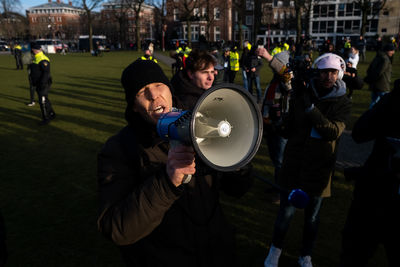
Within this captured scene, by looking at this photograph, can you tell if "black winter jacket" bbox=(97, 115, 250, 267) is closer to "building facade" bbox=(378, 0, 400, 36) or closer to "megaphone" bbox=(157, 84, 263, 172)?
"megaphone" bbox=(157, 84, 263, 172)

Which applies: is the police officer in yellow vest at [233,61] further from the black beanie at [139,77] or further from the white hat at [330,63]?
the black beanie at [139,77]

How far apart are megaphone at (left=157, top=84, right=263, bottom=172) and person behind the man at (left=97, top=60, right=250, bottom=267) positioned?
102mm

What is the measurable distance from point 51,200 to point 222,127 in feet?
12.6

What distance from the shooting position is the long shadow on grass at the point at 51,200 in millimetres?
3254

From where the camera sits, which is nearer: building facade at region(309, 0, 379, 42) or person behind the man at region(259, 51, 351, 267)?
person behind the man at region(259, 51, 351, 267)

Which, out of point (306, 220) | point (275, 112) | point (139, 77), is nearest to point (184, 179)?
point (139, 77)

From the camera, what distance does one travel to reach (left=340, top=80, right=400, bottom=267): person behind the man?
1.92 metres

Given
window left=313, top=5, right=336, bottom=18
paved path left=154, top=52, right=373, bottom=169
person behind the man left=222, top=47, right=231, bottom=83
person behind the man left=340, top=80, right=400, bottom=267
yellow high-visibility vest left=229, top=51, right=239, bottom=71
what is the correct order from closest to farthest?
person behind the man left=340, top=80, right=400, bottom=267
paved path left=154, top=52, right=373, bottom=169
yellow high-visibility vest left=229, top=51, right=239, bottom=71
person behind the man left=222, top=47, right=231, bottom=83
window left=313, top=5, right=336, bottom=18

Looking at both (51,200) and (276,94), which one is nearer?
(276,94)

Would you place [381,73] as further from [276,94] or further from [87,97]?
[87,97]

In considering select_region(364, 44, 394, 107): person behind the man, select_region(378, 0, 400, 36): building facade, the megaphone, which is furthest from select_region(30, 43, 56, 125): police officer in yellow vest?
select_region(378, 0, 400, 36): building facade

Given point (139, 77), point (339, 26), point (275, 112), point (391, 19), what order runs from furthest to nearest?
point (339, 26) → point (391, 19) → point (275, 112) → point (139, 77)

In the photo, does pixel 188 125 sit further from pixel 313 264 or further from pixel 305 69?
pixel 313 264

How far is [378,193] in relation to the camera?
6.63 feet
